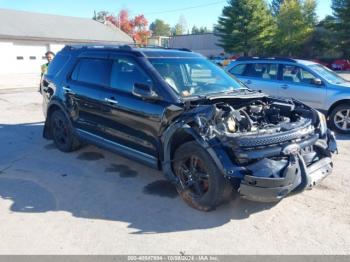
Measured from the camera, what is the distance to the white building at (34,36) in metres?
28.9

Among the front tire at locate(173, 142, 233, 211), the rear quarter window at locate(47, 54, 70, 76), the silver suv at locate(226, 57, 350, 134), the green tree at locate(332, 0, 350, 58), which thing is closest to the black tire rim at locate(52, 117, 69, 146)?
the rear quarter window at locate(47, 54, 70, 76)

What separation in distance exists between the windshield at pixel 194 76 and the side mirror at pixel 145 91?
275 mm

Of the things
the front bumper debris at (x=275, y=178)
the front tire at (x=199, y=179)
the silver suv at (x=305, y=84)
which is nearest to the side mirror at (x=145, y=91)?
the front tire at (x=199, y=179)

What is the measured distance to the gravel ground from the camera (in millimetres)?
3428

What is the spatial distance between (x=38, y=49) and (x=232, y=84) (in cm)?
2974

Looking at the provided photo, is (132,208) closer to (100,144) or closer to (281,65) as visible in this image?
(100,144)

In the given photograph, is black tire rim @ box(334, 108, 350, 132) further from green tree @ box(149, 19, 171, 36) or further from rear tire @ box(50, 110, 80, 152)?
green tree @ box(149, 19, 171, 36)

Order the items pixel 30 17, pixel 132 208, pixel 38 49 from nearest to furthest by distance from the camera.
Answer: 1. pixel 132 208
2. pixel 38 49
3. pixel 30 17

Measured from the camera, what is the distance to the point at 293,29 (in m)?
44.8

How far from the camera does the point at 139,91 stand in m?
4.45

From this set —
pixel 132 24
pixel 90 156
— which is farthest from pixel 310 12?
pixel 90 156

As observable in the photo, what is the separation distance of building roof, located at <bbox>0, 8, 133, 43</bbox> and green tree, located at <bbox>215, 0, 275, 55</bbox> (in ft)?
43.6

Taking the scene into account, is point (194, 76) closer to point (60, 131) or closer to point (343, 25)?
point (60, 131)

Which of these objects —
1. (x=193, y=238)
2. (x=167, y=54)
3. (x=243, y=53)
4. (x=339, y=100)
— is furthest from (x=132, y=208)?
(x=243, y=53)
